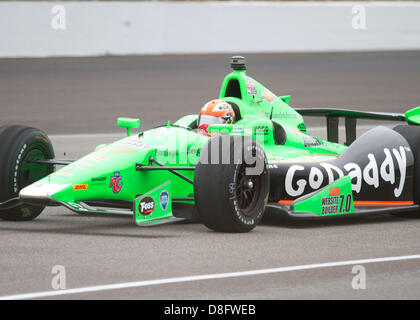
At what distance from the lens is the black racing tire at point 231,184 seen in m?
8.68

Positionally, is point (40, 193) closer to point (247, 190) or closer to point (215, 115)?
point (247, 190)

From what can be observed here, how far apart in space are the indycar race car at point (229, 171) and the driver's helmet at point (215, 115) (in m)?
0.01

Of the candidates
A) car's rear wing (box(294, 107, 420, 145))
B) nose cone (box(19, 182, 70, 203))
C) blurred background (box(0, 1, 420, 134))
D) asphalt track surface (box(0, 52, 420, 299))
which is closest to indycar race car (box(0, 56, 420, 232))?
nose cone (box(19, 182, 70, 203))

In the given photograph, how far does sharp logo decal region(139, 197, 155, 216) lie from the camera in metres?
8.71

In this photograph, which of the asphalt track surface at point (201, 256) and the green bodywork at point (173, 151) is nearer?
the asphalt track surface at point (201, 256)

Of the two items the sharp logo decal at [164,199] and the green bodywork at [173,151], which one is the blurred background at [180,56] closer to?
the green bodywork at [173,151]

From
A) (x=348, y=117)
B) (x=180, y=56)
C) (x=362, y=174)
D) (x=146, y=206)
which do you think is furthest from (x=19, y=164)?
(x=180, y=56)

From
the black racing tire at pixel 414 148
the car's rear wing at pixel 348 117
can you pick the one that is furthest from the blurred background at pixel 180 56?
the black racing tire at pixel 414 148

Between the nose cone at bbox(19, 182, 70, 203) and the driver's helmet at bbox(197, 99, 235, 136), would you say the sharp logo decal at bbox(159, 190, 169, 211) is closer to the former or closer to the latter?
the nose cone at bbox(19, 182, 70, 203)

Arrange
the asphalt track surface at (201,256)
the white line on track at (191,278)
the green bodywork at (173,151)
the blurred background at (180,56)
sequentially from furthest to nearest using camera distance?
the blurred background at (180,56) → the green bodywork at (173,151) → the asphalt track surface at (201,256) → the white line on track at (191,278)

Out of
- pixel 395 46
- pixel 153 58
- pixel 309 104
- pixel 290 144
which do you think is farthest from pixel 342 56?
pixel 290 144

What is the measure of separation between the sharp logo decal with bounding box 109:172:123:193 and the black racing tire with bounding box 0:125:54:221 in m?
1.17
